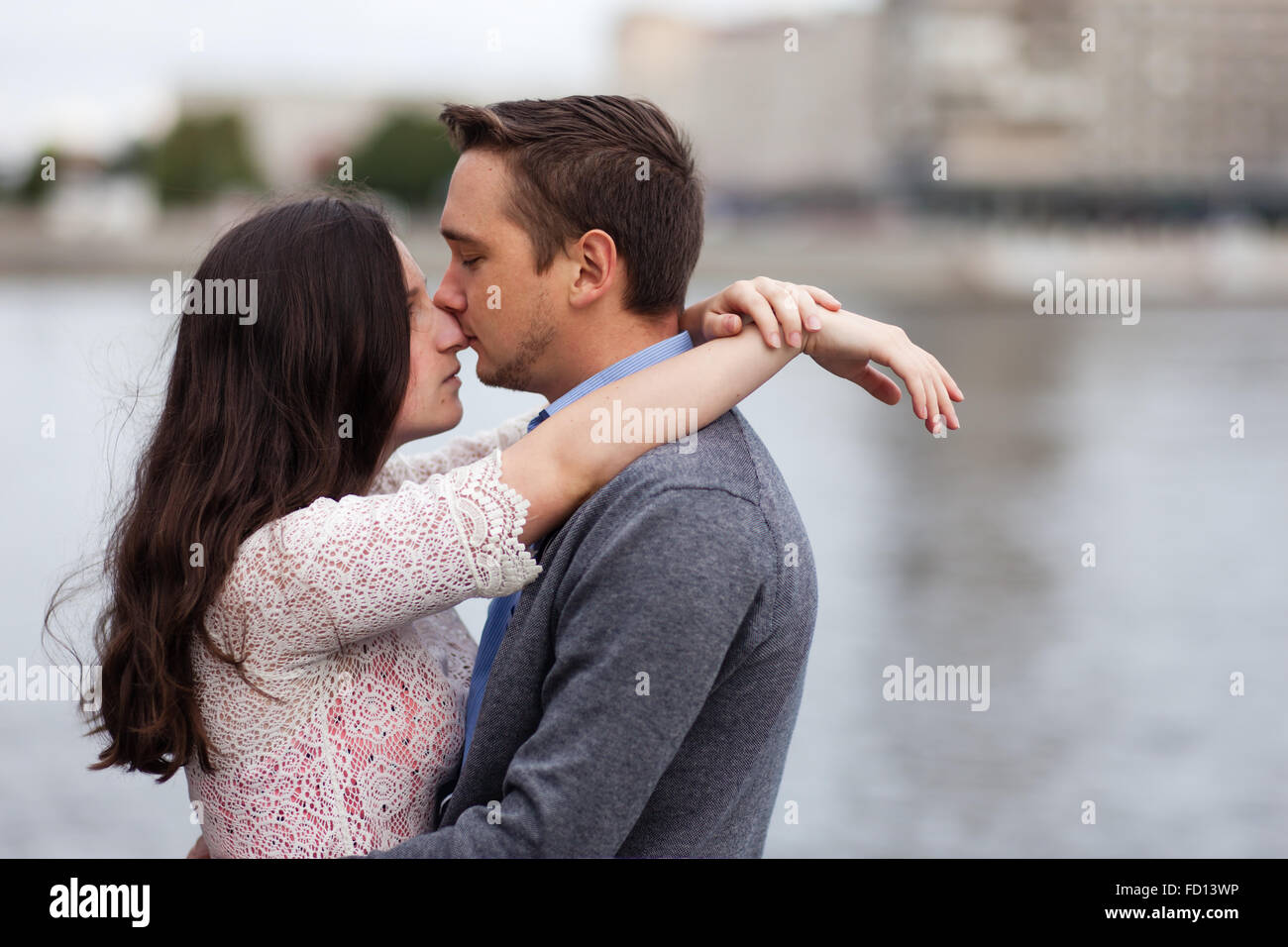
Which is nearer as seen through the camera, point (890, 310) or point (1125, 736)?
point (1125, 736)

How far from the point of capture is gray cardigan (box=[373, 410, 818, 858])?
5.94 ft

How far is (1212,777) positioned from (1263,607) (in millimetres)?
3188

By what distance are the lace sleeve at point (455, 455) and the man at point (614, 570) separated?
17.1 inches

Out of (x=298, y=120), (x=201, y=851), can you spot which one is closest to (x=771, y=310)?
(x=201, y=851)

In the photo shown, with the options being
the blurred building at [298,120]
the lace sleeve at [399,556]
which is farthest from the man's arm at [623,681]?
the blurred building at [298,120]

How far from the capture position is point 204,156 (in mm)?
68062

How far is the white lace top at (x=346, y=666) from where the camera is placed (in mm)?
1920

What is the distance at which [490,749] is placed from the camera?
197 centimetres

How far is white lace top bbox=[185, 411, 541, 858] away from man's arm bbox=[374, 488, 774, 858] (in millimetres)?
177

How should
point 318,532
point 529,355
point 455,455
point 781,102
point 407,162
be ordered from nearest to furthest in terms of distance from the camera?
point 318,532 < point 529,355 < point 455,455 < point 407,162 < point 781,102

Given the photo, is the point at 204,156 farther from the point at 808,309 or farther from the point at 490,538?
the point at 490,538

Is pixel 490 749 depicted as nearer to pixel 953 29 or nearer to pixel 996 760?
pixel 996 760

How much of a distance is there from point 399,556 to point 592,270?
0.54 meters
